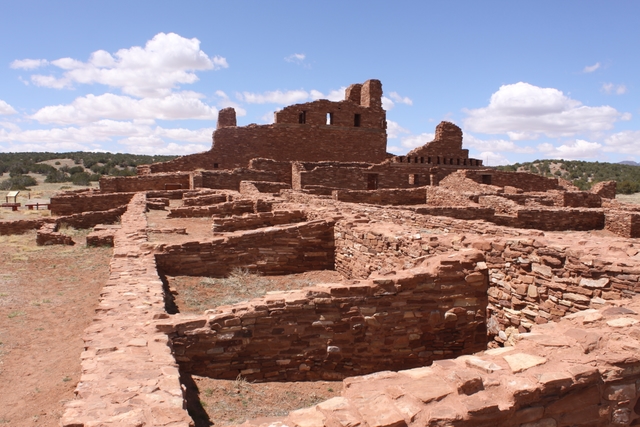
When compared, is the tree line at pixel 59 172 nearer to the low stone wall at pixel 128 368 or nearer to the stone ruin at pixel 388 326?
the stone ruin at pixel 388 326

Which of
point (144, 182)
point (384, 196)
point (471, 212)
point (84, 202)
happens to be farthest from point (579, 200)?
point (84, 202)

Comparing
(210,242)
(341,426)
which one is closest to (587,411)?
(341,426)

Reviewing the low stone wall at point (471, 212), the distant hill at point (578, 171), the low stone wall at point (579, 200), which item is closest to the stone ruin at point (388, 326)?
the low stone wall at point (471, 212)

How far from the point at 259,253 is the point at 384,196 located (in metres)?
8.83

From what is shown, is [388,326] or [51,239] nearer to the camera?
[388,326]

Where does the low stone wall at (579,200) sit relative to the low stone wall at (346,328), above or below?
above

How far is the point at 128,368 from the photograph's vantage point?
11.3 feet

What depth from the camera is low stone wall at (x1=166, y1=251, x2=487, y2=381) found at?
4.48 metres

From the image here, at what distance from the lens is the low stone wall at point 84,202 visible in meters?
18.4

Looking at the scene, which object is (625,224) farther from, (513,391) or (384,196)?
(513,391)

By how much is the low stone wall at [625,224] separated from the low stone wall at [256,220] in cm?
783

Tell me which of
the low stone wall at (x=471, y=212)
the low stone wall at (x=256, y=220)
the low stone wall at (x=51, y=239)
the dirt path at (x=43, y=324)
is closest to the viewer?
the dirt path at (x=43, y=324)

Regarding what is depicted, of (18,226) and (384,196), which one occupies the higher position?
(384,196)

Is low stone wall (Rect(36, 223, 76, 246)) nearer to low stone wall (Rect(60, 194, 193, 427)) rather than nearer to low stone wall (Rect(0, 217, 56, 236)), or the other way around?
low stone wall (Rect(0, 217, 56, 236))
